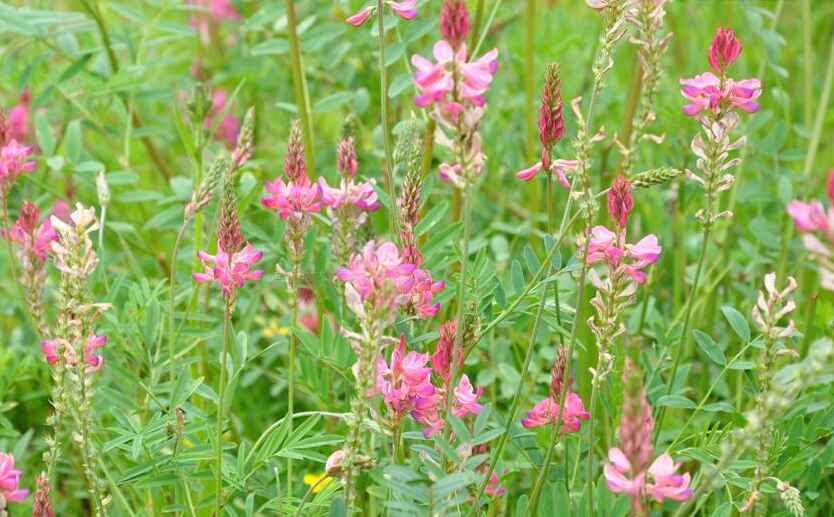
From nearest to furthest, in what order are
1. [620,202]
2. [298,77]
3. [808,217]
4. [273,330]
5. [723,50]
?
[808,217] → [620,202] → [723,50] → [298,77] → [273,330]

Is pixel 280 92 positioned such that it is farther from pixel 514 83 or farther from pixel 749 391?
pixel 749 391

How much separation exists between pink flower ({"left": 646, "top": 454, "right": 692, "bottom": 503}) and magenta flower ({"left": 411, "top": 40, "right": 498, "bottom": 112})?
47 centimetres

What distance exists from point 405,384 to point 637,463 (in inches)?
15.0

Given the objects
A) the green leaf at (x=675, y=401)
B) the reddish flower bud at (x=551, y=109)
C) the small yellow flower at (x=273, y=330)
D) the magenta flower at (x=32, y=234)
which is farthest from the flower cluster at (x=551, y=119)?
the small yellow flower at (x=273, y=330)

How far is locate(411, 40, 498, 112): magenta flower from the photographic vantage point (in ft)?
4.19

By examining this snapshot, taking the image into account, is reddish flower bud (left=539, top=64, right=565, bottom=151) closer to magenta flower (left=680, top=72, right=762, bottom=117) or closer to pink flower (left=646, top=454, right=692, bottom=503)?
magenta flower (left=680, top=72, right=762, bottom=117)

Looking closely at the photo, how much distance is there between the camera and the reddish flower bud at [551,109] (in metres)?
1.52

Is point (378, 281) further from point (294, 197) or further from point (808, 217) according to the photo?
point (808, 217)

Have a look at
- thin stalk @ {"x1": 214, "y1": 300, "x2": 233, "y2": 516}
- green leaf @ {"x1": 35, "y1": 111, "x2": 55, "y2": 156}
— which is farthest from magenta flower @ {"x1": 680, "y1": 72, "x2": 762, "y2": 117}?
green leaf @ {"x1": 35, "y1": 111, "x2": 55, "y2": 156}

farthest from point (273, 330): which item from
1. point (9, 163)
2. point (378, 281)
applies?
point (378, 281)

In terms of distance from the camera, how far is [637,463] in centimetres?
122

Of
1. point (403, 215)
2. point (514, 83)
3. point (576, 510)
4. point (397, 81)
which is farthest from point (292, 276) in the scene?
point (514, 83)

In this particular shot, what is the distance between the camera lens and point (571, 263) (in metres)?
1.72

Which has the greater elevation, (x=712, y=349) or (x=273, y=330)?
(x=712, y=349)
